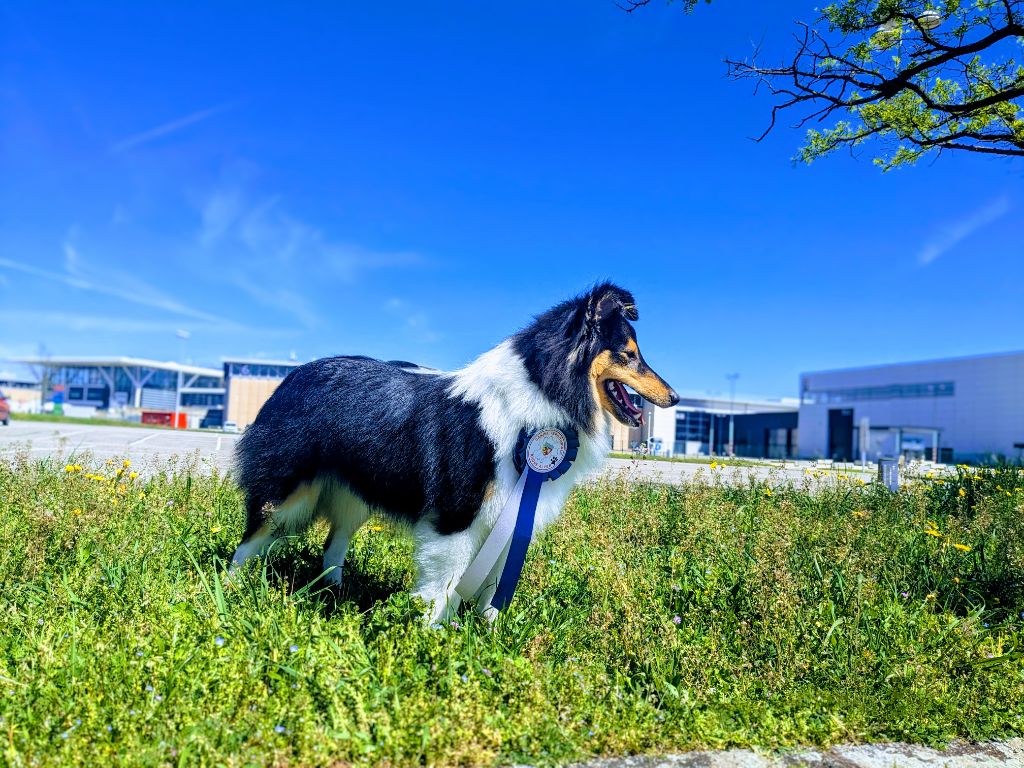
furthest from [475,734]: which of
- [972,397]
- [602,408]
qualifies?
[972,397]

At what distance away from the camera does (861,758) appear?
8.10 ft

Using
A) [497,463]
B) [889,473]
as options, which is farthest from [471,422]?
[889,473]

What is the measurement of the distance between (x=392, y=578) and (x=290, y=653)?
1.65 metres

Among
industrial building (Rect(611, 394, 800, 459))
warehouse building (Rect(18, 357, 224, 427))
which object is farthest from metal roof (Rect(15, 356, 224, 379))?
industrial building (Rect(611, 394, 800, 459))

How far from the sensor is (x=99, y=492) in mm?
5312

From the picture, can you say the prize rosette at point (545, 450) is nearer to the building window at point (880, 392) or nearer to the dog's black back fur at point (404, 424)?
the dog's black back fur at point (404, 424)

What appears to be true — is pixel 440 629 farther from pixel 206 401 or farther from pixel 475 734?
pixel 206 401

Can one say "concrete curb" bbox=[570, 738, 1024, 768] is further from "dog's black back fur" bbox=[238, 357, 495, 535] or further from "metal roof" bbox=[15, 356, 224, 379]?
"metal roof" bbox=[15, 356, 224, 379]

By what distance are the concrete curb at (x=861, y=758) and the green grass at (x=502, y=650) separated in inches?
2.7

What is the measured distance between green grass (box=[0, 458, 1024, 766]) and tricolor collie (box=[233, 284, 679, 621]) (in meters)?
0.43

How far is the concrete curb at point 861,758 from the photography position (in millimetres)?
2348

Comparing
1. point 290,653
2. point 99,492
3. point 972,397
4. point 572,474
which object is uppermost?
point 972,397

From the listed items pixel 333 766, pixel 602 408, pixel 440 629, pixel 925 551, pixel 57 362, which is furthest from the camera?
pixel 57 362

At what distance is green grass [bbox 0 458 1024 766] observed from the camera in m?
2.30
